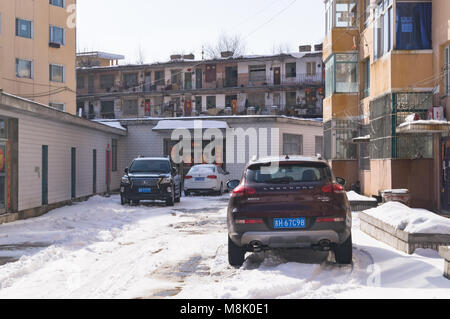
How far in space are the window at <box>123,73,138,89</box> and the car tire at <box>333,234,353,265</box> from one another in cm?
5169

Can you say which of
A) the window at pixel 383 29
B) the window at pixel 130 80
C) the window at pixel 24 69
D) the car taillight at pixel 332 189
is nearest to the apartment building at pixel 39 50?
the window at pixel 24 69

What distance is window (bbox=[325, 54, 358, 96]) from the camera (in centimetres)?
2204

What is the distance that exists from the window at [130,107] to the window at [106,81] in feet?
8.43

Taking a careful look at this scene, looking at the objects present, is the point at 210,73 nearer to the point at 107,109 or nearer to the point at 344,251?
Result: the point at 107,109

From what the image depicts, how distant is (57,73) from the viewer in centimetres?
3738

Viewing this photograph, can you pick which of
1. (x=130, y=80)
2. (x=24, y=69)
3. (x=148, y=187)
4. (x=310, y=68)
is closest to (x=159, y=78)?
(x=130, y=80)

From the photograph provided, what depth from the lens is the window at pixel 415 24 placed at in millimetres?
15664

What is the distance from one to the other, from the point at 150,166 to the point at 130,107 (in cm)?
3857

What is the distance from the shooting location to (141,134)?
32688 mm

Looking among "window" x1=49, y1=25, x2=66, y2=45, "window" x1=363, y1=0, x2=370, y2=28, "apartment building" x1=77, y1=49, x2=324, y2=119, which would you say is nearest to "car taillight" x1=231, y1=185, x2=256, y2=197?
"window" x1=363, y1=0, x2=370, y2=28

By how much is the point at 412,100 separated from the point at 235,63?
4011 cm

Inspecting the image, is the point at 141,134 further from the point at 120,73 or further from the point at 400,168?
the point at 120,73

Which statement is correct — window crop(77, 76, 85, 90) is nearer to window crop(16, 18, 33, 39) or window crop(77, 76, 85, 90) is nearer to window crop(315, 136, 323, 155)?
window crop(16, 18, 33, 39)

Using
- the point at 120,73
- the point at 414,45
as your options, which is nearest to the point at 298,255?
the point at 414,45
